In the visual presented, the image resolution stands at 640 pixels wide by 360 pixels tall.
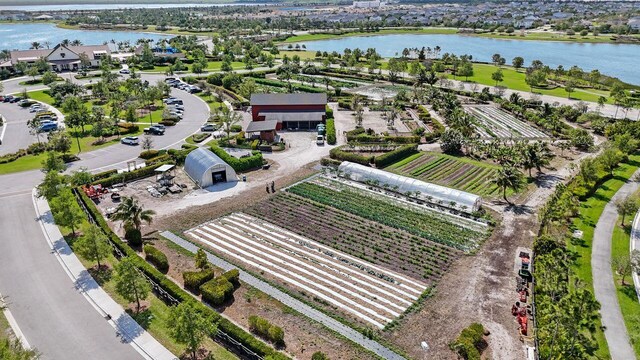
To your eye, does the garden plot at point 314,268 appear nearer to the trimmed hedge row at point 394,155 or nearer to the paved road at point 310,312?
the paved road at point 310,312

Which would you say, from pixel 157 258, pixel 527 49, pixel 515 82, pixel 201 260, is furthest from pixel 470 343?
pixel 527 49

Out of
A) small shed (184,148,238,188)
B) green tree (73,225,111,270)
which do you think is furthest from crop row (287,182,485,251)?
green tree (73,225,111,270)

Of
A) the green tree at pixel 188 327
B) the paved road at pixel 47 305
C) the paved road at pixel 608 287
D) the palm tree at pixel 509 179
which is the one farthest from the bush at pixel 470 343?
the palm tree at pixel 509 179

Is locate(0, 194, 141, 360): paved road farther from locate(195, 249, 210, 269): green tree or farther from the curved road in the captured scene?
locate(195, 249, 210, 269): green tree

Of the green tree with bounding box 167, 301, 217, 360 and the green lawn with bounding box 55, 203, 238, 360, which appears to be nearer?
the green tree with bounding box 167, 301, 217, 360

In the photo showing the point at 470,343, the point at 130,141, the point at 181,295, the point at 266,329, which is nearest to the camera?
the point at 470,343

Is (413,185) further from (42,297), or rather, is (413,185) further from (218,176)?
(42,297)

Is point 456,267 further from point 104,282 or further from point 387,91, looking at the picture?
point 387,91
